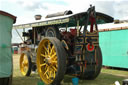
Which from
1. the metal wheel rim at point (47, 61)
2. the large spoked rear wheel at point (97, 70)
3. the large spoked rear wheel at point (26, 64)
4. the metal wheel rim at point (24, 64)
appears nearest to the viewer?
the metal wheel rim at point (47, 61)

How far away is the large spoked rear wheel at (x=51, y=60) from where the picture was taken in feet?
19.5

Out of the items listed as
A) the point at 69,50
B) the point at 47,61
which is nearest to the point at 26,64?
the point at 47,61

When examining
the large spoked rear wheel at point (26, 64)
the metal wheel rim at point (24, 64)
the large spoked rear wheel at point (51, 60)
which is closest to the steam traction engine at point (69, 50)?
the large spoked rear wheel at point (51, 60)

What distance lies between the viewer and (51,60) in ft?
21.5

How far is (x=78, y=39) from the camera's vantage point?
655 cm

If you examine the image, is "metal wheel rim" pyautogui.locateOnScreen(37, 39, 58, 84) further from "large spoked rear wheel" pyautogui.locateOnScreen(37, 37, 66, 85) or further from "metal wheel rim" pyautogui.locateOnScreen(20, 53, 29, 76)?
"metal wheel rim" pyautogui.locateOnScreen(20, 53, 29, 76)

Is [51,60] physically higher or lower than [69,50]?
lower

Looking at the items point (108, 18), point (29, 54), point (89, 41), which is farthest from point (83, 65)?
point (29, 54)

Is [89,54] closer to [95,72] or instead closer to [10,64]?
[95,72]

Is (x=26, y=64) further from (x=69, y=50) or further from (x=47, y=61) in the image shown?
(x=69, y=50)

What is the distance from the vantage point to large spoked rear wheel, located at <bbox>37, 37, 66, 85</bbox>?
5953 mm

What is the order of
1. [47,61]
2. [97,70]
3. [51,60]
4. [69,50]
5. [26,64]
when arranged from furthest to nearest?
[26,64] → [97,70] → [69,50] → [47,61] → [51,60]

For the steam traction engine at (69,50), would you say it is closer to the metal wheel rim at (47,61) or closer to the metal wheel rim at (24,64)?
the metal wheel rim at (47,61)

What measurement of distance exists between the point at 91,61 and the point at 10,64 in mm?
2782
